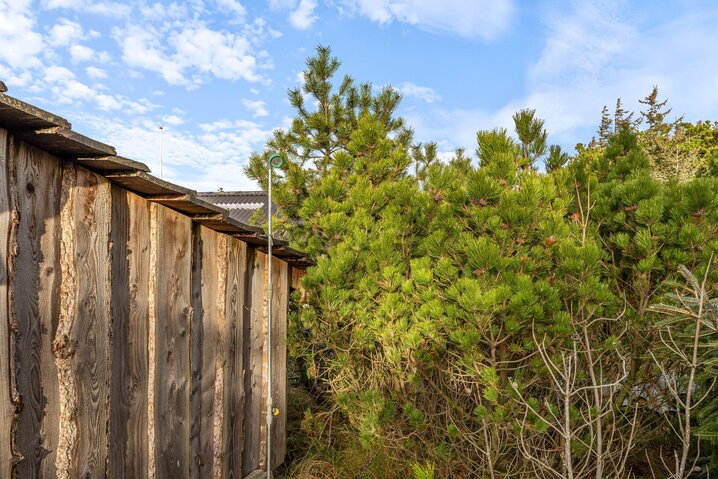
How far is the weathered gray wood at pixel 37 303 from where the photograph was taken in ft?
5.35

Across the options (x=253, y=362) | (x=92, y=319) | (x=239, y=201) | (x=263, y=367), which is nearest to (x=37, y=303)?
(x=92, y=319)

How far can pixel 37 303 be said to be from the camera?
66.7 inches

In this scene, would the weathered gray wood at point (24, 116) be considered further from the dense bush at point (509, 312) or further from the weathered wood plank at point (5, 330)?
the dense bush at point (509, 312)

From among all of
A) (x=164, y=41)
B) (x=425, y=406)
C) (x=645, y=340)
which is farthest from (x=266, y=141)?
(x=645, y=340)

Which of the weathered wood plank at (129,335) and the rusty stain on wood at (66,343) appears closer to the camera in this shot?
the rusty stain on wood at (66,343)

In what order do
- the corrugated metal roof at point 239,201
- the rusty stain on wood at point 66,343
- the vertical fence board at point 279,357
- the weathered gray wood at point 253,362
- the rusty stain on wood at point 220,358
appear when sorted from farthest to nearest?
the corrugated metal roof at point 239,201 < the vertical fence board at point 279,357 < the weathered gray wood at point 253,362 < the rusty stain on wood at point 220,358 < the rusty stain on wood at point 66,343

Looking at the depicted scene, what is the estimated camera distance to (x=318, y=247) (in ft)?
13.2

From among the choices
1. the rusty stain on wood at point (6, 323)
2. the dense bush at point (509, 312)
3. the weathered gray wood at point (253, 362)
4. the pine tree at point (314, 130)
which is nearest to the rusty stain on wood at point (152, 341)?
the rusty stain on wood at point (6, 323)

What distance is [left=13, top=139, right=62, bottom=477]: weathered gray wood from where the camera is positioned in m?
1.63

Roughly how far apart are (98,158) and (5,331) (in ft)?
2.38

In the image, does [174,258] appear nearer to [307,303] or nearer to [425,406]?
[307,303]

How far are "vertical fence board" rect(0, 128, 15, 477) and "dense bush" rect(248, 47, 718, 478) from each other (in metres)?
1.59

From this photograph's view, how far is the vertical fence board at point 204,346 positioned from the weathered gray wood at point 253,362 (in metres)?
0.43

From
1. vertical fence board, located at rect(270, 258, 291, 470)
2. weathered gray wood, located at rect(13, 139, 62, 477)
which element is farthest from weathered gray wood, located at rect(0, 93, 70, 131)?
vertical fence board, located at rect(270, 258, 291, 470)
